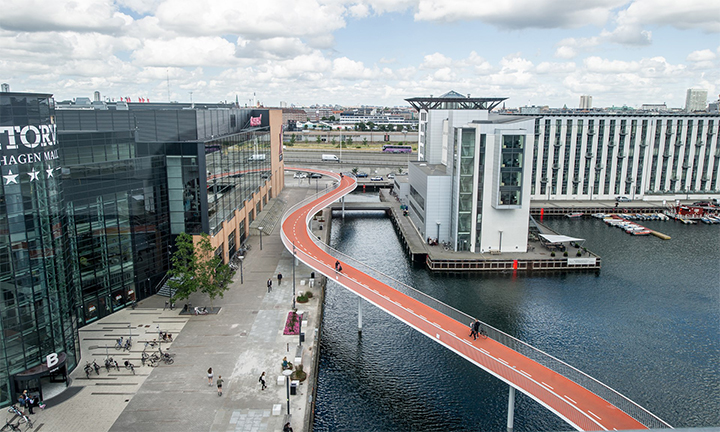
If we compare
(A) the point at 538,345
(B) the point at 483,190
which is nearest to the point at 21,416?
(A) the point at 538,345

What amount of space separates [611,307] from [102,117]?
46.6 metres

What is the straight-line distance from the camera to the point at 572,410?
24.6 metres

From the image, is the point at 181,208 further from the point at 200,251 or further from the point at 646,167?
the point at 646,167

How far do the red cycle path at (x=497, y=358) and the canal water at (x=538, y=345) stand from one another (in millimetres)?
2920

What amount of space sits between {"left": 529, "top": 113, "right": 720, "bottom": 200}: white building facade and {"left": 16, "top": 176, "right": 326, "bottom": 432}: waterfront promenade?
192 ft

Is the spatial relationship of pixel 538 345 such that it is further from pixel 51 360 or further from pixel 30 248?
pixel 30 248

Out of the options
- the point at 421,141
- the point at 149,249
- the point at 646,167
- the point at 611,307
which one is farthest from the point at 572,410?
the point at 646,167

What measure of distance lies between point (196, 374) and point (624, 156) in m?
80.8

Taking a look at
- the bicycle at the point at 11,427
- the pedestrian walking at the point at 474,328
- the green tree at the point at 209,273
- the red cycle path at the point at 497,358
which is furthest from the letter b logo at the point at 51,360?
the pedestrian walking at the point at 474,328

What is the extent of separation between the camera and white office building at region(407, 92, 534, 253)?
177 ft

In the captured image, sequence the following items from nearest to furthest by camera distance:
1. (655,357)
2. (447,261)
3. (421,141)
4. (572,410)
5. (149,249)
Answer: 1. (572,410)
2. (655,357)
3. (149,249)
4. (447,261)
5. (421,141)

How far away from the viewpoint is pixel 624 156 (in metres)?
86.5

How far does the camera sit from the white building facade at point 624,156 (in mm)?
85250

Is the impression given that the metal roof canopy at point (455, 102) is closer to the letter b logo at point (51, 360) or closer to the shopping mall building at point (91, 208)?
the shopping mall building at point (91, 208)
